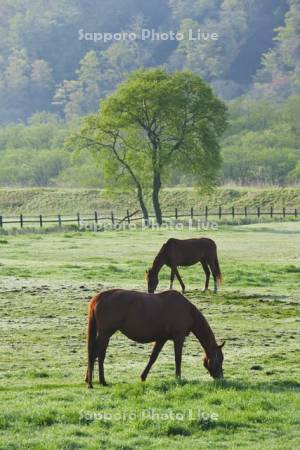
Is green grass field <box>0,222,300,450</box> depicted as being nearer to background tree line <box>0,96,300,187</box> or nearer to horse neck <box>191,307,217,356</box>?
horse neck <box>191,307,217,356</box>

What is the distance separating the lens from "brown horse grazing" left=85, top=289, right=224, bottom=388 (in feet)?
45.3

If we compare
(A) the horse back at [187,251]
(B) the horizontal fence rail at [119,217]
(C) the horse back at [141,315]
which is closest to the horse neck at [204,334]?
(C) the horse back at [141,315]

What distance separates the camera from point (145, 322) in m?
13.9

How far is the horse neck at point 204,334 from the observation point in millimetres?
14164

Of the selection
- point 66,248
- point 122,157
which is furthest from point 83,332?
point 122,157

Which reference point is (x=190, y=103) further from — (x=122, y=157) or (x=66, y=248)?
(x=66, y=248)

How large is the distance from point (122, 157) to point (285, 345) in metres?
60.4

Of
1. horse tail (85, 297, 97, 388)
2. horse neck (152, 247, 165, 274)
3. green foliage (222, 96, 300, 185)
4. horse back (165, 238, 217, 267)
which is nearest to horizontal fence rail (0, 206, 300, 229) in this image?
green foliage (222, 96, 300, 185)

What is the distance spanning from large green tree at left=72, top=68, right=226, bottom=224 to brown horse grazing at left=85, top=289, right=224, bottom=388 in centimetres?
5670

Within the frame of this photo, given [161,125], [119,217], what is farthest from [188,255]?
[119,217]

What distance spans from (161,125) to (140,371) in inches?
2257

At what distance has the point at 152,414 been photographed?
12.1 m

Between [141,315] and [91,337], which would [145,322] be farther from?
[91,337]

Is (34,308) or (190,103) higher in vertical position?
(190,103)
